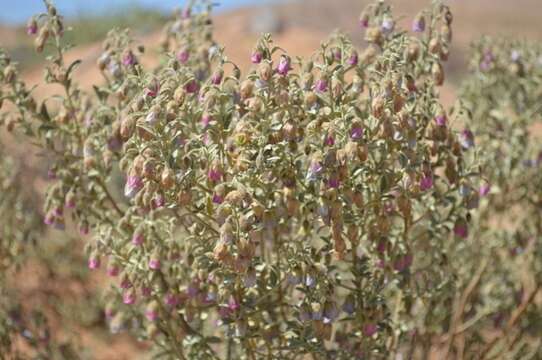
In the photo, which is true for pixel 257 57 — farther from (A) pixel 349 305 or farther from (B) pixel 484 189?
(B) pixel 484 189

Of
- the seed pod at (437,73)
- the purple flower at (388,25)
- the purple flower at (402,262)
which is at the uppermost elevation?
the purple flower at (388,25)

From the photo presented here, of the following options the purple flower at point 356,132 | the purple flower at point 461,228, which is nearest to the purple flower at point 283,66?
the purple flower at point 356,132

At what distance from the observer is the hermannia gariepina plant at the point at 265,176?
2.47 m

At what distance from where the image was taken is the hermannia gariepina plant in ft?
8.10

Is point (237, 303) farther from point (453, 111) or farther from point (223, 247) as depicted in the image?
point (453, 111)

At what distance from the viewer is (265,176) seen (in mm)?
2582

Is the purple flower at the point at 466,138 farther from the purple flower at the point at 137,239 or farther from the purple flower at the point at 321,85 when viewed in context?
the purple flower at the point at 137,239

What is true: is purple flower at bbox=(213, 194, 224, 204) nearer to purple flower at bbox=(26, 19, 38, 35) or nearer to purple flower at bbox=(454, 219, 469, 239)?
purple flower at bbox=(454, 219, 469, 239)

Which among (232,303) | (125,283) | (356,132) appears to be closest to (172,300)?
(125,283)

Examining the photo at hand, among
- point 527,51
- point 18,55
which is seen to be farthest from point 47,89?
point 527,51

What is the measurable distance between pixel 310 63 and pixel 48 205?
1371 mm

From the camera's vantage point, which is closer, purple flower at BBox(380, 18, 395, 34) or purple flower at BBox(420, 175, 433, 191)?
purple flower at BBox(420, 175, 433, 191)

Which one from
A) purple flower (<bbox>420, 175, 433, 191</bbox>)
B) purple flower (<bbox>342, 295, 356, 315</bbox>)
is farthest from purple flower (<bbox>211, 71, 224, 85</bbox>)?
purple flower (<bbox>342, 295, 356, 315</bbox>)

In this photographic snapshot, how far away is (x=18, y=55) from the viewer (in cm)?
3178
